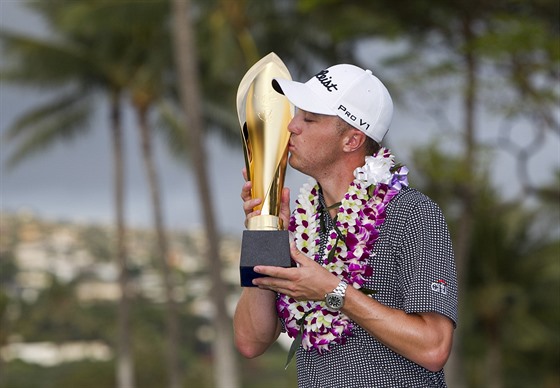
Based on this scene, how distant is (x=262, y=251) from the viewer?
2732mm

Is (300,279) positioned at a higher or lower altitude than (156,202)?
lower

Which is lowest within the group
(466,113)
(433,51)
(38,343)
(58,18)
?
(38,343)

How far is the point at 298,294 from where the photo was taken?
2723mm

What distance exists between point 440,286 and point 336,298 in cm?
27

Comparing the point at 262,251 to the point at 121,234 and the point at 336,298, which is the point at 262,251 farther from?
the point at 121,234

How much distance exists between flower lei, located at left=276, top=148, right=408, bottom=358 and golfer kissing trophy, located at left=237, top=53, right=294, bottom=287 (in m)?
0.20

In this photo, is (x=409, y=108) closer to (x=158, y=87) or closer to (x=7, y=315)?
(x=158, y=87)

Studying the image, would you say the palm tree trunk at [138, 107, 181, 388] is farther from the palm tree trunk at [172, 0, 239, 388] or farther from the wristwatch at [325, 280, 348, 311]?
the wristwatch at [325, 280, 348, 311]

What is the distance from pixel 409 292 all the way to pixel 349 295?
0.16 meters

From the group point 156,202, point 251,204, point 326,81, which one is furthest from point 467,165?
point 251,204

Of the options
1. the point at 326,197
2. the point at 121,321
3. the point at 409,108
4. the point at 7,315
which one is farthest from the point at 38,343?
the point at 326,197

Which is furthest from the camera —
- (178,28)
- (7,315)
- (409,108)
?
(7,315)

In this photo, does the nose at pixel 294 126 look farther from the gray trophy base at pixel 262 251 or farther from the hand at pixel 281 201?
the gray trophy base at pixel 262 251

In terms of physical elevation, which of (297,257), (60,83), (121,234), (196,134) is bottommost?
(297,257)
